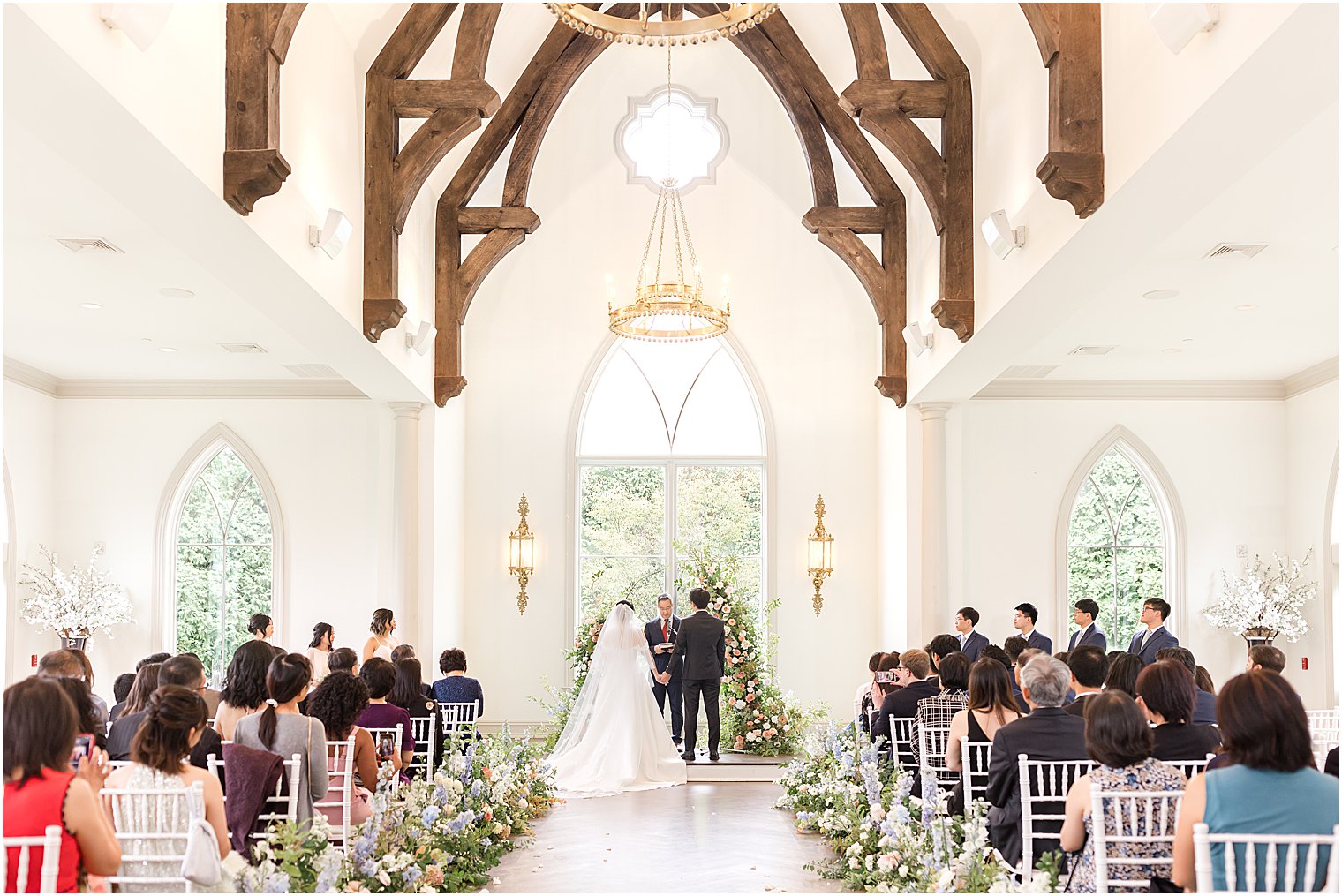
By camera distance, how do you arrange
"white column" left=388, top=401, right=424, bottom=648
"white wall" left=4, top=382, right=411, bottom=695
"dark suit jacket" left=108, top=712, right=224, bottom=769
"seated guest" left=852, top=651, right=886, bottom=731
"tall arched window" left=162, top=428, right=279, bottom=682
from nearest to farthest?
"dark suit jacket" left=108, top=712, right=224, bottom=769
"seated guest" left=852, top=651, right=886, bottom=731
"white column" left=388, top=401, right=424, bottom=648
"white wall" left=4, top=382, right=411, bottom=695
"tall arched window" left=162, top=428, right=279, bottom=682

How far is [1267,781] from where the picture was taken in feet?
10.1

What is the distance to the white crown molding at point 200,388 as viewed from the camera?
11.8 metres

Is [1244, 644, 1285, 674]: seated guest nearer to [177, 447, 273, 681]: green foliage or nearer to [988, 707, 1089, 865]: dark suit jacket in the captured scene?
[988, 707, 1089, 865]: dark suit jacket

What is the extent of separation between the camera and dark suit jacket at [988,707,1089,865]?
4621 mm

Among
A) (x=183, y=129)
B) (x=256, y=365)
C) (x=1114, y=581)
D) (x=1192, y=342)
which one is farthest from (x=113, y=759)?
(x=1114, y=581)

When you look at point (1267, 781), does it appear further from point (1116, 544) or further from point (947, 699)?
point (1116, 544)

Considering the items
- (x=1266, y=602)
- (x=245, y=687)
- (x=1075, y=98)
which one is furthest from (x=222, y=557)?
(x=1266, y=602)

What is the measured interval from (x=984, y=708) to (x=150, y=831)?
11.1ft

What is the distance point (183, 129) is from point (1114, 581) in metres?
10.0

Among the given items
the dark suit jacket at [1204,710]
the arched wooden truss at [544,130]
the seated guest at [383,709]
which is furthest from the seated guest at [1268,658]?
the seated guest at [383,709]

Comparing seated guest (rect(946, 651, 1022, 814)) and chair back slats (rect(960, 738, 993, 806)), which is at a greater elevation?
seated guest (rect(946, 651, 1022, 814))

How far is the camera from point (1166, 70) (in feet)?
14.8

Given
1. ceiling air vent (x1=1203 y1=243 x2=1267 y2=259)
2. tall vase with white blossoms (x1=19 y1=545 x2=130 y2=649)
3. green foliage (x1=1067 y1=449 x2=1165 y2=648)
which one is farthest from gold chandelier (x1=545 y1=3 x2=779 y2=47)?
tall vase with white blossoms (x1=19 y1=545 x2=130 y2=649)

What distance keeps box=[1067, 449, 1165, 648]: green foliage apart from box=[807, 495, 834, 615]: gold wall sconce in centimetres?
234
